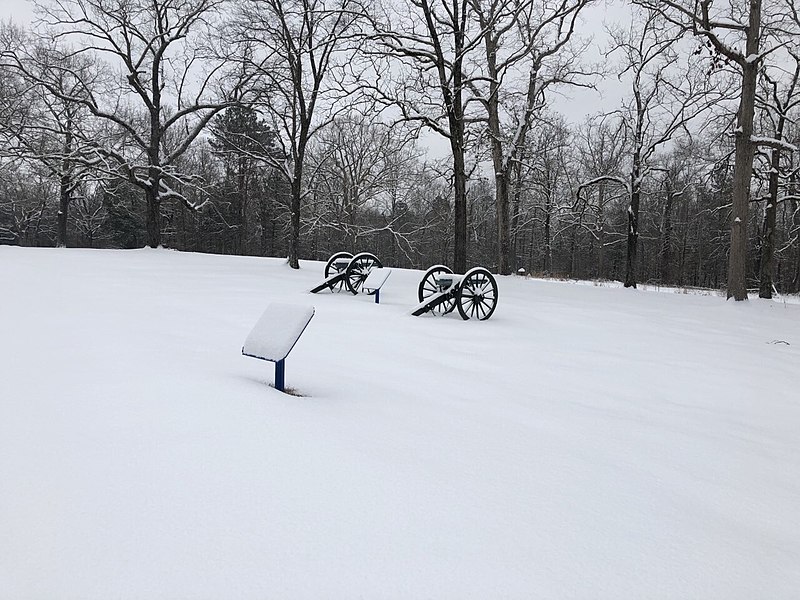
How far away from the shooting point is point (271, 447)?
2738 millimetres

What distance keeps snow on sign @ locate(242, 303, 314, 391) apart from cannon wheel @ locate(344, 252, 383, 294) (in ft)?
24.0

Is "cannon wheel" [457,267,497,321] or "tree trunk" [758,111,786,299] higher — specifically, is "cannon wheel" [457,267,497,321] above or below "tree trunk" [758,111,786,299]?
below

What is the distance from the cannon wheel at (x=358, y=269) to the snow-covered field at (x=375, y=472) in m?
5.51

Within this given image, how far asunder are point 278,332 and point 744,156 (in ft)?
44.6

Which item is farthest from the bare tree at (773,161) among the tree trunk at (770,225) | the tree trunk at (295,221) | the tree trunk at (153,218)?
the tree trunk at (153,218)

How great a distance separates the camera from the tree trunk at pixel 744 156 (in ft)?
40.9

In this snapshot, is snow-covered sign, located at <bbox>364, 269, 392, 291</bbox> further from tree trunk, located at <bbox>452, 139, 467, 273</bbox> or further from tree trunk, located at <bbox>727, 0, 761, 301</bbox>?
tree trunk, located at <bbox>727, 0, 761, 301</bbox>

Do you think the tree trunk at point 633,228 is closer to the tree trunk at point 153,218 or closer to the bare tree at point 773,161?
the bare tree at point 773,161

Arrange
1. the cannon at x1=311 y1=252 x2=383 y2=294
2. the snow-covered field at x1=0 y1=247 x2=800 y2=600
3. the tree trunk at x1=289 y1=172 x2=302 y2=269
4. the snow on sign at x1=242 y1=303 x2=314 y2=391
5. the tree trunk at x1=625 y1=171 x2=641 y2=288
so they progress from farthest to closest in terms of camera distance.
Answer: the tree trunk at x1=625 y1=171 x2=641 y2=288
the tree trunk at x1=289 y1=172 x2=302 y2=269
the cannon at x1=311 y1=252 x2=383 y2=294
the snow on sign at x1=242 y1=303 x2=314 y2=391
the snow-covered field at x1=0 y1=247 x2=800 y2=600

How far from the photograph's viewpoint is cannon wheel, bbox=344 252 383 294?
11.6m

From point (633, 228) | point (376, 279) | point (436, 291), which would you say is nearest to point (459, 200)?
point (376, 279)

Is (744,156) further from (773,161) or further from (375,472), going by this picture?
(375,472)

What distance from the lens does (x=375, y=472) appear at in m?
2.61

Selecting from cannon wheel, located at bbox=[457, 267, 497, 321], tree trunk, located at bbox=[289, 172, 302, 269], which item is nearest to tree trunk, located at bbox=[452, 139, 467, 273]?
tree trunk, located at bbox=[289, 172, 302, 269]
